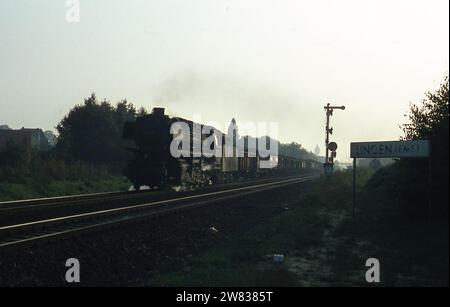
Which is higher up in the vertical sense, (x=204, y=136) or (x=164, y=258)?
(x=204, y=136)

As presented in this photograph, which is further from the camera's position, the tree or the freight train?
the freight train

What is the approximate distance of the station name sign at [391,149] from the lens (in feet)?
30.6

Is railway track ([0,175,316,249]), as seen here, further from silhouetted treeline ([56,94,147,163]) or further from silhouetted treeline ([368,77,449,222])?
silhouetted treeline ([56,94,147,163])

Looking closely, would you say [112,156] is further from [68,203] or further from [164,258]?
[164,258]

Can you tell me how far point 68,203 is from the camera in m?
17.4

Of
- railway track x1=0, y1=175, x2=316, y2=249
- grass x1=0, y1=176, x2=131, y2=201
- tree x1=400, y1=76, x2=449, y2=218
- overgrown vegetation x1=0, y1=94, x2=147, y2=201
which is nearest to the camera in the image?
tree x1=400, y1=76, x2=449, y2=218

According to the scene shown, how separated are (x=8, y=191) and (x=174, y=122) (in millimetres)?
8466

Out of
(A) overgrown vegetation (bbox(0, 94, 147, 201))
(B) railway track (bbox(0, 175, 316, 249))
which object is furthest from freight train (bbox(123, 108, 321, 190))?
(B) railway track (bbox(0, 175, 316, 249))

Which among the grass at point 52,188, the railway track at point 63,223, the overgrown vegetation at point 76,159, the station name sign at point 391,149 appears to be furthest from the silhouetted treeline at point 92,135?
the station name sign at point 391,149

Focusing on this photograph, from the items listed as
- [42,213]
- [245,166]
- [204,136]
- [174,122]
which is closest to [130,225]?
[42,213]

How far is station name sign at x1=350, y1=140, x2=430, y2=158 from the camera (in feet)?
30.6

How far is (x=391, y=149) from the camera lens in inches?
435

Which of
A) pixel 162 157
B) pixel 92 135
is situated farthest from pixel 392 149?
pixel 92 135

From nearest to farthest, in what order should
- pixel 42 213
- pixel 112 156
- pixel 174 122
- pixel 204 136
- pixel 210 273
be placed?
pixel 210 273 < pixel 42 213 < pixel 174 122 < pixel 204 136 < pixel 112 156
